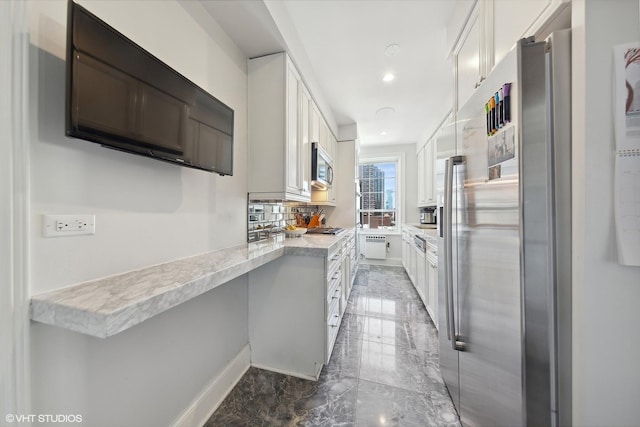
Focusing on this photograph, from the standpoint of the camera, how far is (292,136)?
6.54ft

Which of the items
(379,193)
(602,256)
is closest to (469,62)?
(602,256)

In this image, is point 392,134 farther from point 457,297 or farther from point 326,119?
point 457,297

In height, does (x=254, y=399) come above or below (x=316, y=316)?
below

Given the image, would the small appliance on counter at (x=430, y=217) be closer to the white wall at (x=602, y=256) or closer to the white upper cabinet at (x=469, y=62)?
the white upper cabinet at (x=469, y=62)

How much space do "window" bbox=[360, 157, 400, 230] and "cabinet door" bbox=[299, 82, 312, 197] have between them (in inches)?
122

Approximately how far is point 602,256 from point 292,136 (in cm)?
190

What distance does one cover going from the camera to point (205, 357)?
56.5 inches

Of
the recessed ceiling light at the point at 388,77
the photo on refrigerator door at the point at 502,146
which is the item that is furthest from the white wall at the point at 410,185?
the photo on refrigerator door at the point at 502,146

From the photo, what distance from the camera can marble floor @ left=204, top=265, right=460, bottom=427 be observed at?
1363 mm

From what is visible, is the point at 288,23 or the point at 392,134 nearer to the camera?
the point at 288,23

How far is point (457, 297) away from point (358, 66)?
2.37 metres

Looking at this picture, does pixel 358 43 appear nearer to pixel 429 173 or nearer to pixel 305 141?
pixel 305 141

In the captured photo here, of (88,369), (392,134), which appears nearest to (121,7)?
(88,369)

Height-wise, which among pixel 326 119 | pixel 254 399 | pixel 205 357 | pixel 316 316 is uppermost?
pixel 326 119
